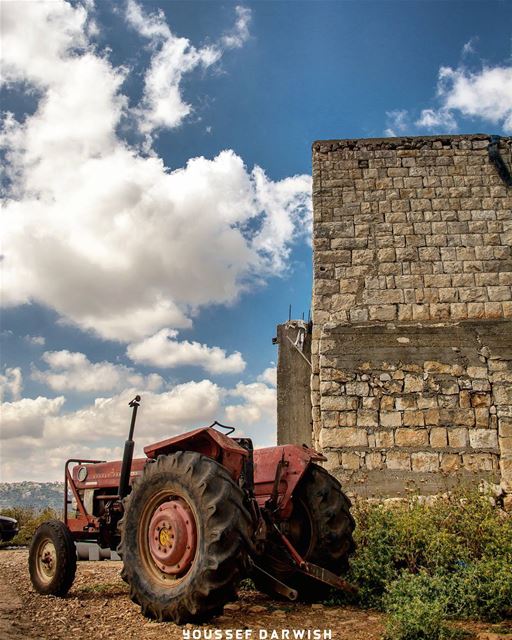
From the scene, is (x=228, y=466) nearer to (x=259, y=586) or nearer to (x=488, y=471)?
(x=259, y=586)

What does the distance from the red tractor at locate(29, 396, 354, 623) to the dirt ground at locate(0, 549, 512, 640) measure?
16 cm

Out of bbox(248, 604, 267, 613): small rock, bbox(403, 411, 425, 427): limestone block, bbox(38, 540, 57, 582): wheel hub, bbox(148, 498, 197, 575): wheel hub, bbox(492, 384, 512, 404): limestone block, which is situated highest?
bbox(492, 384, 512, 404): limestone block

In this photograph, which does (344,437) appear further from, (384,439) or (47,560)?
(47,560)

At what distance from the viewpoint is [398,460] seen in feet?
25.5

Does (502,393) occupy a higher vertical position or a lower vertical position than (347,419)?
higher

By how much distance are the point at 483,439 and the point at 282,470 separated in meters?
4.12

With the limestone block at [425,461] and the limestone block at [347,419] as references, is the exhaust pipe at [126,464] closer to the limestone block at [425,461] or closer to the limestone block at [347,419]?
the limestone block at [347,419]

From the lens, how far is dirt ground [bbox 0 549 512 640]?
3.79 m

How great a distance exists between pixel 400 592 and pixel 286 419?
5.10 meters

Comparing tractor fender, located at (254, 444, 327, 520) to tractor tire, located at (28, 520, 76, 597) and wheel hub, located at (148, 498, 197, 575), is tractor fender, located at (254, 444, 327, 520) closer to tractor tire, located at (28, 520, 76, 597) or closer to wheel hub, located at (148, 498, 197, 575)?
wheel hub, located at (148, 498, 197, 575)

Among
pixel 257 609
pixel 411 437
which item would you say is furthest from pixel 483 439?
pixel 257 609

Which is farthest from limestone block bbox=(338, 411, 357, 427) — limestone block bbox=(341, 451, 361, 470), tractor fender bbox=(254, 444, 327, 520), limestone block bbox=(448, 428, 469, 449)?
tractor fender bbox=(254, 444, 327, 520)

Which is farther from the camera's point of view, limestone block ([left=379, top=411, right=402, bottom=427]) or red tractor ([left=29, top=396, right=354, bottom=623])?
limestone block ([left=379, top=411, right=402, bottom=427])

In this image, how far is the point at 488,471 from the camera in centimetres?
771
